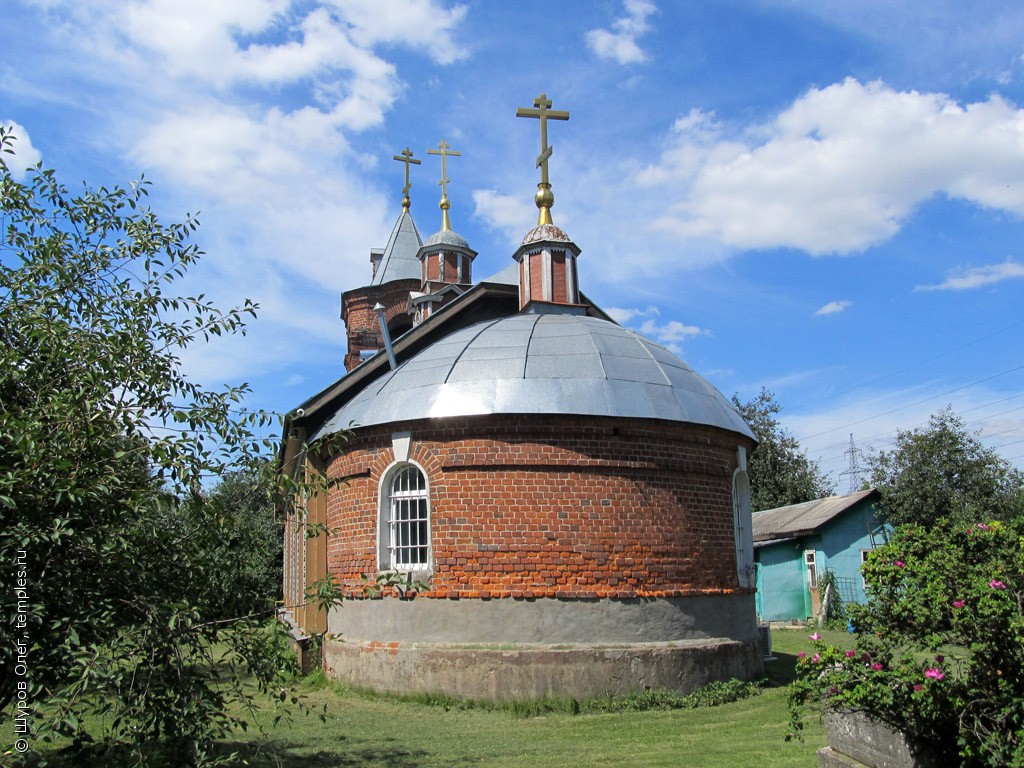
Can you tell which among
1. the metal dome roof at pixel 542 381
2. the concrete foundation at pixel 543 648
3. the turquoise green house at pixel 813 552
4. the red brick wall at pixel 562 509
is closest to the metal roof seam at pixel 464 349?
the metal dome roof at pixel 542 381

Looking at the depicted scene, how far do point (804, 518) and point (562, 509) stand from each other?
16.9 m

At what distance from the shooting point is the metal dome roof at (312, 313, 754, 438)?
1141 cm

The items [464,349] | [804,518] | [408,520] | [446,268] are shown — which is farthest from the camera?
[804,518]

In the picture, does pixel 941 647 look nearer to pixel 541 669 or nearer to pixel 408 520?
pixel 541 669

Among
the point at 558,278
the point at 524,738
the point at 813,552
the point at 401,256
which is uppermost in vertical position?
the point at 401,256

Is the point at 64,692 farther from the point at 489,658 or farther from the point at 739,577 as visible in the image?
the point at 739,577

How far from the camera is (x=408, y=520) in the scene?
11750 millimetres

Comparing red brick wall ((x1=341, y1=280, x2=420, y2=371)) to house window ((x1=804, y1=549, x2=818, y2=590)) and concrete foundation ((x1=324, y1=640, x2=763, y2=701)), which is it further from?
concrete foundation ((x1=324, y1=640, x2=763, y2=701))

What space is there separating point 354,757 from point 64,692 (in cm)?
443

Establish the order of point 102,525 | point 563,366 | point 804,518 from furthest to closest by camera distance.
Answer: point 804,518
point 563,366
point 102,525

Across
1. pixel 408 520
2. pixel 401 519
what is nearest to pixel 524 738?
pixel 408 520

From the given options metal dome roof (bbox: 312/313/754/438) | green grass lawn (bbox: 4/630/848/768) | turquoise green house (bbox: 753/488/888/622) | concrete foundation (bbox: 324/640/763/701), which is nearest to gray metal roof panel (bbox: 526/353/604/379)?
metal dome roof (bbox: 312/313/754/438)

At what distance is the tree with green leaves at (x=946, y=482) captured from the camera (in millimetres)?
26281

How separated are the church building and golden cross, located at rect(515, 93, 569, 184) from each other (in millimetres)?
3744
